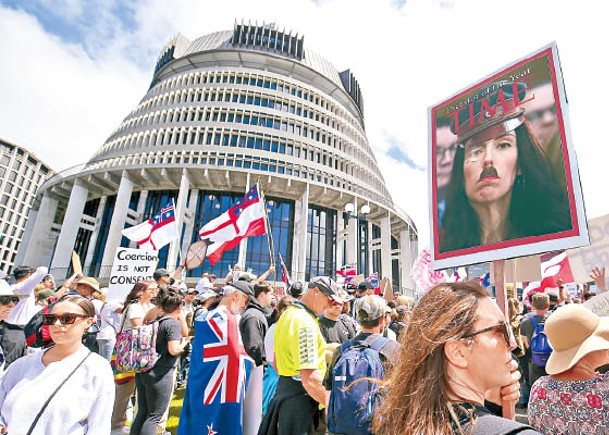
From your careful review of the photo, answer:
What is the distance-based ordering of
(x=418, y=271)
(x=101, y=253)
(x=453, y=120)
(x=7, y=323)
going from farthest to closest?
(x=101, y=253) < (x=418, y=271) < (x=7, y=323) < (x=453, y=120)

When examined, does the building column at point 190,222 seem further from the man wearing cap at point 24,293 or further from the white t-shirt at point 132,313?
the white t-shirt at point 132,313

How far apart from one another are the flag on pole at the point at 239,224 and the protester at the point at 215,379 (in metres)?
7.27

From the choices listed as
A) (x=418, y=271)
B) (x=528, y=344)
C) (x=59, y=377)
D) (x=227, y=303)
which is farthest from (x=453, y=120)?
(x=418, y=271)

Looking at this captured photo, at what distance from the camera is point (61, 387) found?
2256 millimetres

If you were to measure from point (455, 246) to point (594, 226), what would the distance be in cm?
518

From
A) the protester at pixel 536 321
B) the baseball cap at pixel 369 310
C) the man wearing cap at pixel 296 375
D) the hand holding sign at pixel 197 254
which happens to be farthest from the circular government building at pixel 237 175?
the baseball cap at pixel 369 310

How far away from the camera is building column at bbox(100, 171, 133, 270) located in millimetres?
25812

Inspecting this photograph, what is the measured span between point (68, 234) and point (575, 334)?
1298 inches

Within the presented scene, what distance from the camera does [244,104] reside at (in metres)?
35.6

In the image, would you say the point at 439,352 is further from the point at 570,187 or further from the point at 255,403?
the point at 255,403

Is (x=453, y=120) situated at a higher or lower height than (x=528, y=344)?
higher

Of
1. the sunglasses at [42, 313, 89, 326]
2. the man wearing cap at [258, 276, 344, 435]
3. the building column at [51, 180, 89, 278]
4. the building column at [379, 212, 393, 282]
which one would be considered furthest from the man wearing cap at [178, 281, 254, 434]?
the building column at [379, 212, 393, 282]

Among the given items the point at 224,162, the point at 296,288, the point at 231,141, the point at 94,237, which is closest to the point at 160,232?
the point at 296,288

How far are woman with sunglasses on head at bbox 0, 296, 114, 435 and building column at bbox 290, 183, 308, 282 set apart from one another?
24.6m
